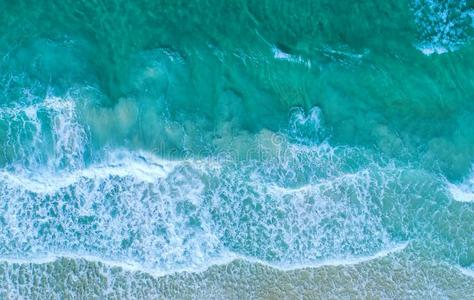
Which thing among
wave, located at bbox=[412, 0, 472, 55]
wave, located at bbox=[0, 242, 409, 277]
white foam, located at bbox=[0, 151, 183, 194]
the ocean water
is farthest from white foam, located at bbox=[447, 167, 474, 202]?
white foam, located at bbox=[0, 151, 183, 194]

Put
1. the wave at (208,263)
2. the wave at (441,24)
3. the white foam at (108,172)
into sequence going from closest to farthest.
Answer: the wave at (208,263) → the white foam at (108,172) → the wave at (441,24)

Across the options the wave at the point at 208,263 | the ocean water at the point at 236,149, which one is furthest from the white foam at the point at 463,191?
the wave at the point at 208,263

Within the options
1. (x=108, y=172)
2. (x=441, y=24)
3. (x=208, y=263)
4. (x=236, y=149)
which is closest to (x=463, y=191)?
(x=441, y=24)

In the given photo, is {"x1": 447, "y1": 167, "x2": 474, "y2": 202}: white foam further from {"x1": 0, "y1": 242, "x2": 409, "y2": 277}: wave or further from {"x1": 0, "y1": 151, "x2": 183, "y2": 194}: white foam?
{"x1": 0, "y1": 151, "x2": 183, "y2": 194}: white foam

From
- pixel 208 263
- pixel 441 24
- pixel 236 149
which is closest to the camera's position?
pixel 208 263

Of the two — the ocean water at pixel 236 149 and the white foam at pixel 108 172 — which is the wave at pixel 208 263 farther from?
the white foam at pixel 108 172

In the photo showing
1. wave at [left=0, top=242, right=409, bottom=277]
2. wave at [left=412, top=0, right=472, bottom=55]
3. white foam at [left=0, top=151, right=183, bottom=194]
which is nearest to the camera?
wave at [left=0, top=242, right=409, bottom=277]

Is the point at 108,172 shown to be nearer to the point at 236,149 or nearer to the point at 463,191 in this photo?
the point at 236,149

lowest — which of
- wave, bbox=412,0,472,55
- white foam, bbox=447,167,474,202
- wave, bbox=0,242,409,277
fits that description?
wave, bbox=0,242,409,277

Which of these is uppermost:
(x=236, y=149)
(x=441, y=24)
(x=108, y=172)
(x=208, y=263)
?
(x=441, y=24)
